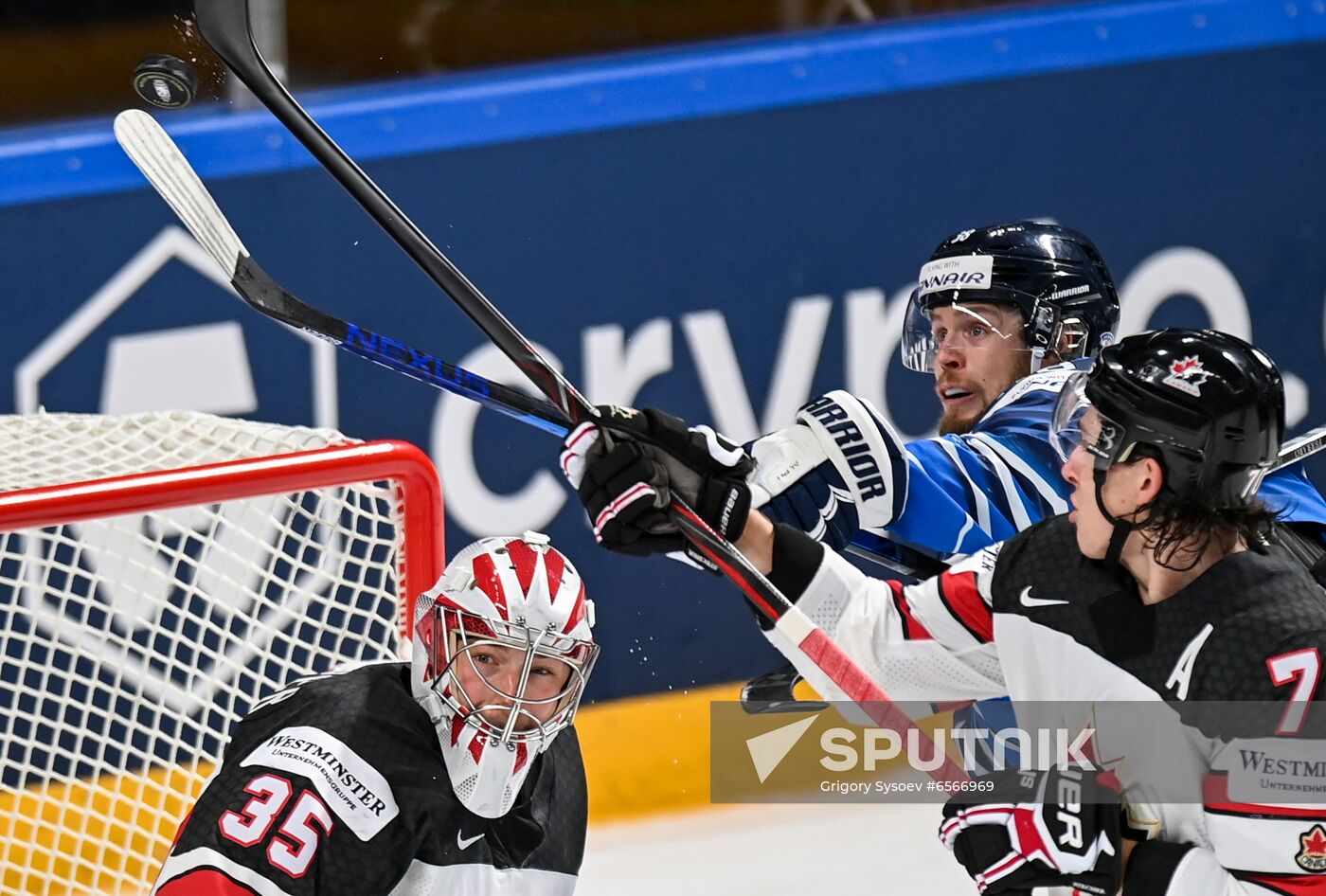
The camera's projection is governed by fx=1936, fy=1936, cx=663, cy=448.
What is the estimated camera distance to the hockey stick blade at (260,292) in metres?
2.41

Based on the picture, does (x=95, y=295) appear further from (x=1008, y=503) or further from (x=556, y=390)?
(x=1008, y=503)

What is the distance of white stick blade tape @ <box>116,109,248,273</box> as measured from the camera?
2.42 metres

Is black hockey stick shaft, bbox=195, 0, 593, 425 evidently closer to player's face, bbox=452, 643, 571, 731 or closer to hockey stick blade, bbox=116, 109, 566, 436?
hockey stick blade, bbox=116, 109, 566, 436

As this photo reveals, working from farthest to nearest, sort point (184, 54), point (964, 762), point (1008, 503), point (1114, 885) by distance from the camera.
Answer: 1. point (184, 54)
2. point (964, 762)
3. point (1008, 503)
4. point (1114, 885)

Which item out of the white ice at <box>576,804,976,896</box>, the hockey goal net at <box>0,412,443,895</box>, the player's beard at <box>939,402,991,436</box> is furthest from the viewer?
the white ice at <box>576,804,976,896</box>

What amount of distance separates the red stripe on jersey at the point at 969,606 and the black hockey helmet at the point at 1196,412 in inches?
14.0

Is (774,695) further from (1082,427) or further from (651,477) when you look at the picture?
(1082,427)

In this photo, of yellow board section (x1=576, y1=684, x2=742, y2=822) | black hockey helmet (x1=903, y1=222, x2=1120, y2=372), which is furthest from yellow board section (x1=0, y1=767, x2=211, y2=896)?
black hockey helmet (x1=903, y1=222, x2=1120, y2=372)

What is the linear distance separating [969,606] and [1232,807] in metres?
0.53

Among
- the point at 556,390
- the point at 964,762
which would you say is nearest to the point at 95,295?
the point at 556,390

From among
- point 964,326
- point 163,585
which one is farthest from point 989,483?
point 163,585

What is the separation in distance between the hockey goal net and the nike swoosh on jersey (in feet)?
2.92

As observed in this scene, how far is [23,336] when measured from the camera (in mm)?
3645

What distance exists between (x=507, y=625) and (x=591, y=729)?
1.86 m
